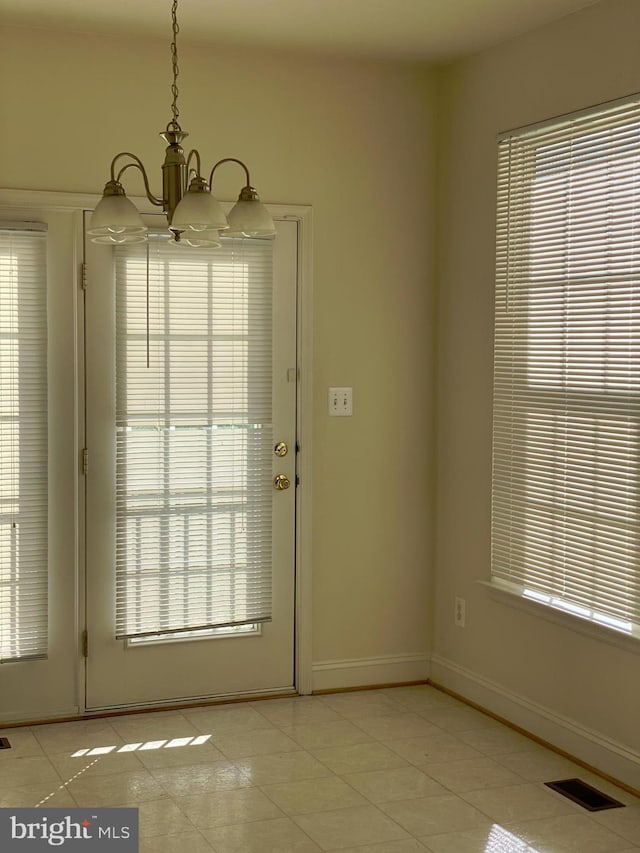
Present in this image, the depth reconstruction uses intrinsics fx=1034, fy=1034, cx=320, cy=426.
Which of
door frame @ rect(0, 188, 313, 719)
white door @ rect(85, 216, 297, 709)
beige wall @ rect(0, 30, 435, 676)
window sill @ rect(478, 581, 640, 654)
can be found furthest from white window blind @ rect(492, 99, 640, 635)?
white door @ rect(85, 216, 297, 709)

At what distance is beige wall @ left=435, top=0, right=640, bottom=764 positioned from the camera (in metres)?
3.66

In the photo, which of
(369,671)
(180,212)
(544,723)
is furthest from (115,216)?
(369,671)

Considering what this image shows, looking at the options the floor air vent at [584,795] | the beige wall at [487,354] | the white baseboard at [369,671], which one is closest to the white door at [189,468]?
the white baseboard at [369,671]

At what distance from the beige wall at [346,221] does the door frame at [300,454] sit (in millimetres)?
53

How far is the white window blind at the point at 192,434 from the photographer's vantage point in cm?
423

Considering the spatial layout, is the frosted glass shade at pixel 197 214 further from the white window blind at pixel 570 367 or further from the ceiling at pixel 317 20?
the white window blind at pixel 570 367

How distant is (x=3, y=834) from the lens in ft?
10.1

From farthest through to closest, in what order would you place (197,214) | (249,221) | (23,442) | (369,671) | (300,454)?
(369,671), (300,454), (23,442), (249,221), (197,214)

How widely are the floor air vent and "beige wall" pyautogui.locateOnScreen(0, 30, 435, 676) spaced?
1266mm

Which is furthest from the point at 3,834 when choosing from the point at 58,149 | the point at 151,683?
the point at 58,149

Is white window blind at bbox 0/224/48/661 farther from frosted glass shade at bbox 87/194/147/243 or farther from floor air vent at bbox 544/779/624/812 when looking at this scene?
floor air vent at bbox 544/779/624/812

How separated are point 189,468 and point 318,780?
1388 mm

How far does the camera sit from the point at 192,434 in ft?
14.2

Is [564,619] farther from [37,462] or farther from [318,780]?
[37,462]
